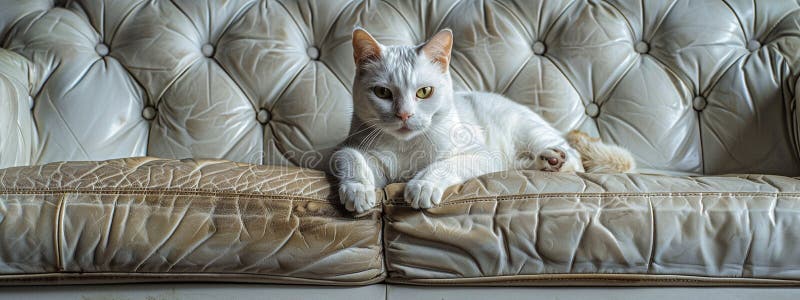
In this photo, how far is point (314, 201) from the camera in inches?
33.7

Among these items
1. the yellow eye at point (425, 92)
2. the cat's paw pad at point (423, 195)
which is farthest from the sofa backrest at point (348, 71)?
the cat's paw pad at point (423, 195)

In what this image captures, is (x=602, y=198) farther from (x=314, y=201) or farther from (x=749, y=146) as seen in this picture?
(x=749, y=146)

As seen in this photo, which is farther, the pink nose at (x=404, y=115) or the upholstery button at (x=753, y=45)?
the upholstery button at (x=753, y=45)

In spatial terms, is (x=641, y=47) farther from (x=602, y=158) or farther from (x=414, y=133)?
(x=414, y=133)

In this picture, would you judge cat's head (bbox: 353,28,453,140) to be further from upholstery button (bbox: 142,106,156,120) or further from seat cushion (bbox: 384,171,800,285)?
upholstery button (bbox: 142,106,156,120)

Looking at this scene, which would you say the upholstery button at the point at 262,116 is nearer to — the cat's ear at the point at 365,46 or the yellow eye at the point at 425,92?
the cat's ear at the point at 365,46

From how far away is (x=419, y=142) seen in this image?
3.44ft

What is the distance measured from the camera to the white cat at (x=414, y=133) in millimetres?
965

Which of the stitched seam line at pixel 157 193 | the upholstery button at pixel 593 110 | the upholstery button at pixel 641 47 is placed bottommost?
the stitched seam line at pixel 157 193

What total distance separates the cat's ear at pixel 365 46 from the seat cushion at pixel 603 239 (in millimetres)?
368

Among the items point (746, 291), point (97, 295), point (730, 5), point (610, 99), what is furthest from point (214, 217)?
point (730, 5)

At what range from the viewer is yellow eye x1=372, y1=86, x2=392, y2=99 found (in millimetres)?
992

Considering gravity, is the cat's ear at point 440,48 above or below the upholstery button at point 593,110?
above

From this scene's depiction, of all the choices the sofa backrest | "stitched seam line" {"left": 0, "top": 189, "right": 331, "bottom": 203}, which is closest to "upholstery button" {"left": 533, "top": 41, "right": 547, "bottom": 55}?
the sofa backrest
